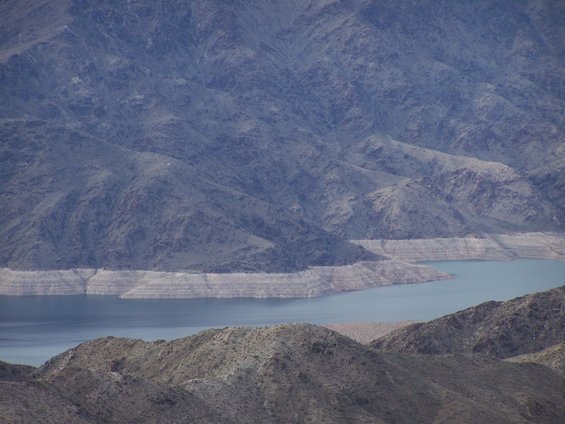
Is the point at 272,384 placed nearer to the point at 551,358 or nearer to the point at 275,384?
the point at 275,384

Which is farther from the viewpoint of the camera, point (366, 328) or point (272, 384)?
point (366, 328)

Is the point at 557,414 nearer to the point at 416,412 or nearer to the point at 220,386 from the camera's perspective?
the point at 416,412

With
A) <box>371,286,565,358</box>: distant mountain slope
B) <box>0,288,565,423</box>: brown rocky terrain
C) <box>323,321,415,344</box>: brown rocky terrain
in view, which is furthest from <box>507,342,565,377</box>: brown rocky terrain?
<box>323,321,415,344</box>: brown rocky terrain

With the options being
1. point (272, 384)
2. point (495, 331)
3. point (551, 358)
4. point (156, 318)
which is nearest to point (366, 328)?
point (156, 318)

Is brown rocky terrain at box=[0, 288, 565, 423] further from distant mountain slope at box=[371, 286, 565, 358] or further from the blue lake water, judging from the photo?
the blue lake water

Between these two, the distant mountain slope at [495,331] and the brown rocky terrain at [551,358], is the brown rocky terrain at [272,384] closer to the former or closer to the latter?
the brown rocky terrain at [551,358]

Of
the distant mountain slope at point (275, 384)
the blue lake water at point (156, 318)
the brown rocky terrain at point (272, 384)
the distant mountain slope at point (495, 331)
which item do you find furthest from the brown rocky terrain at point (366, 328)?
the distant mountain slope at point (275, 384)

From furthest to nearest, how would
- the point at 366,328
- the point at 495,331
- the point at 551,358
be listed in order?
the point at 366,328, the point at 495,331, the point at 551,358
